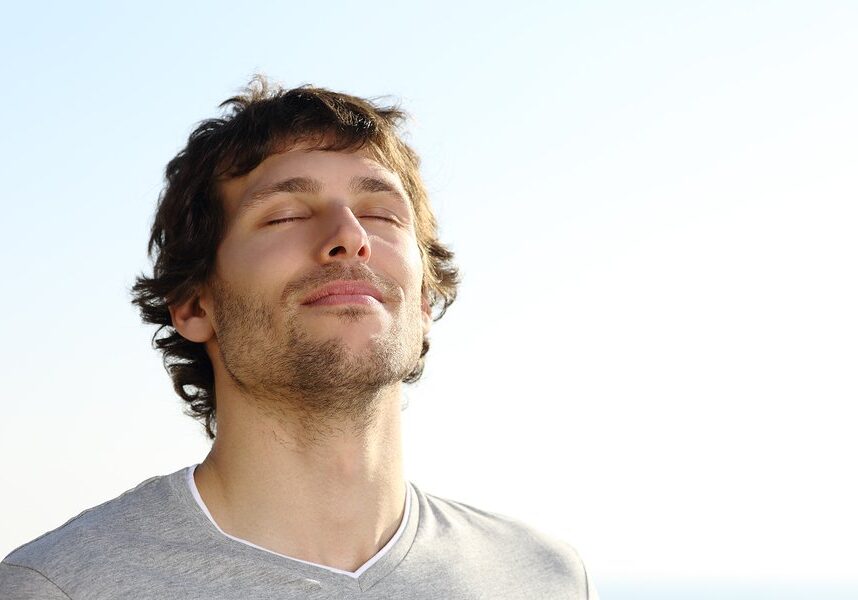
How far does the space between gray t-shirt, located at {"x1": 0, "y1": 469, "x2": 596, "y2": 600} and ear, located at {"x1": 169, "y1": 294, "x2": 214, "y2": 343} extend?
52 centimetres

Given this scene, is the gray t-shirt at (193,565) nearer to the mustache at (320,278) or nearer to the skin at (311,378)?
the skin at (311,378)

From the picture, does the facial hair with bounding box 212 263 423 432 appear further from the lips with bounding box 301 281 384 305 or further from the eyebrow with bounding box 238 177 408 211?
the eyebrow with bounding box 238 177 408 211

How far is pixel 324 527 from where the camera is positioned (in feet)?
9.70

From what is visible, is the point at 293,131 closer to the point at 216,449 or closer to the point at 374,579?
the point at 216,449


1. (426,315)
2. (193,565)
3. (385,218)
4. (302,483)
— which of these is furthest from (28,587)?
(426,315)

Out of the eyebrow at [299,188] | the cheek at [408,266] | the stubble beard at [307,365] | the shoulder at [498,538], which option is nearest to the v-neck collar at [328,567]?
the shoulder at [498,538]

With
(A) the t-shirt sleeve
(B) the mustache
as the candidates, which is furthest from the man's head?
(A) the t-shirt sleeve

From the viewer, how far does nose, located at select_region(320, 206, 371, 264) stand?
3.00 metres

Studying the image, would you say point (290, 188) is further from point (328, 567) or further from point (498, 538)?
point (498, 538)

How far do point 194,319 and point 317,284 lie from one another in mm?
674

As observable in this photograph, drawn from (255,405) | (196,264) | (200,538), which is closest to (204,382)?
(196,264)

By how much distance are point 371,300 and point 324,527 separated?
2.24 ft

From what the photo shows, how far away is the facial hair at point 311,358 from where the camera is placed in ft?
9.70

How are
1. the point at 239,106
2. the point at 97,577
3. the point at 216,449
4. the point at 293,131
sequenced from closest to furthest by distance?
the point at 97,577 → the point at 216,449 → the point at 293,131 → the point at 239,106
